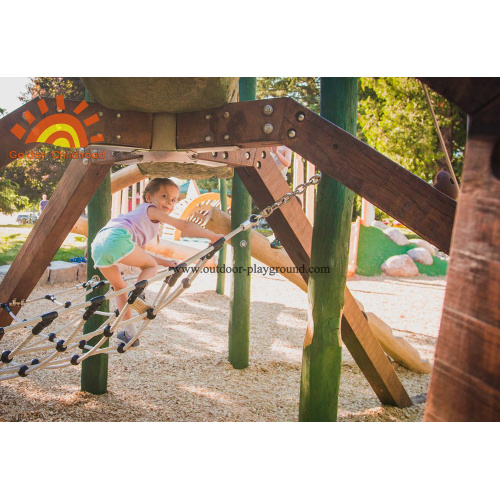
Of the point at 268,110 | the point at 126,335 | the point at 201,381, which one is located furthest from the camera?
the point at 201,381

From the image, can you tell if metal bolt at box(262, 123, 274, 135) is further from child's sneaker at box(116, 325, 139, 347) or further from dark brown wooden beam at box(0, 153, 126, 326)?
child's sneaker at box(116, 325, 139, 347)

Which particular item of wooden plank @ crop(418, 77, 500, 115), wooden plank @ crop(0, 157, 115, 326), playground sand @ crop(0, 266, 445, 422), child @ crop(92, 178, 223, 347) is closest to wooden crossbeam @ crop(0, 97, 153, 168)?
wooden plank @ crop(0, 157, 115, 326)

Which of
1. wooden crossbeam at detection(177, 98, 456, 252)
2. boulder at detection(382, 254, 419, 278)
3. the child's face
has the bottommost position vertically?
boulder at detection(382, 254, 419, 278)

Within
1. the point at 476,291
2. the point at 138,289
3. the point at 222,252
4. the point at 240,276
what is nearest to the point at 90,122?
the point at 138,289

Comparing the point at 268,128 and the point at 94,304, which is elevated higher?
the point at 268,128

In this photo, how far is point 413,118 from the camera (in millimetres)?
10484

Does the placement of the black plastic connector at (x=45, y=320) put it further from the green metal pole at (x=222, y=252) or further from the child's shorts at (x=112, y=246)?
the green metal pole at (x=222, y=252)

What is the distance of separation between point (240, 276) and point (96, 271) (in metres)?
1.28

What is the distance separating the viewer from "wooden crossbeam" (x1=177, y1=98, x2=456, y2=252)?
159cm

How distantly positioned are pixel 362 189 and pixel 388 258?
8.69 metres

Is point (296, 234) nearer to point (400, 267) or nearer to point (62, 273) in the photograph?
point (62, 273)

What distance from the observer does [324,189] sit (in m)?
2.10

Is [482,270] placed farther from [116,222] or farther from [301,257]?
[116,222]

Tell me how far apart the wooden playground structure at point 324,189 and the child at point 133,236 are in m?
0.20
